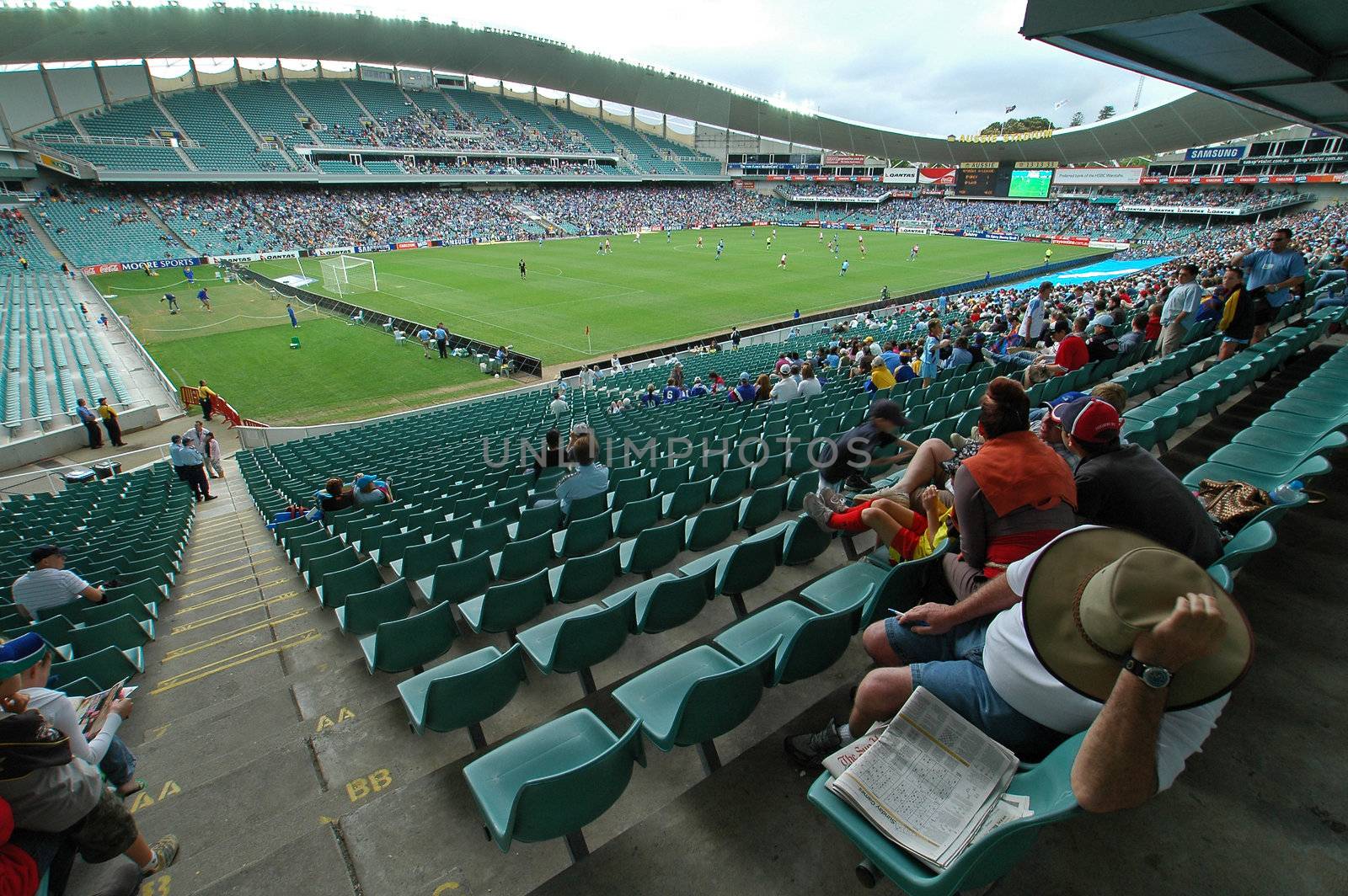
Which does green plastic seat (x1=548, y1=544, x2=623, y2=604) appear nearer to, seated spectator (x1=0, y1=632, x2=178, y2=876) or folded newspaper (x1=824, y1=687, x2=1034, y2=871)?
seated spectator (x1=0, y1=632, x2=178, y2=876)

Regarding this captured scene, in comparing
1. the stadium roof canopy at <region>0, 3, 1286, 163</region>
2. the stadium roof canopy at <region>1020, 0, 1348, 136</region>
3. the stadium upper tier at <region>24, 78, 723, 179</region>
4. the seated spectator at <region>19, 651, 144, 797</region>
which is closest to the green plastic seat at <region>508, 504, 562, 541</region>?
the seated spectator at <region>19, 651, 144, 797</region>

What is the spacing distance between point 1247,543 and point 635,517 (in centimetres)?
456

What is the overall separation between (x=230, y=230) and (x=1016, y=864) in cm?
6332

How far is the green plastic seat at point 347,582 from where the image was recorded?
5254 millimetres

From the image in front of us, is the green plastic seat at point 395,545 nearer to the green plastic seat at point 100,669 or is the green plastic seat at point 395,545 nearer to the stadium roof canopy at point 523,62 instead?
the green plastic seat at point 100,669

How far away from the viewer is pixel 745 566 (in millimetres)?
4516

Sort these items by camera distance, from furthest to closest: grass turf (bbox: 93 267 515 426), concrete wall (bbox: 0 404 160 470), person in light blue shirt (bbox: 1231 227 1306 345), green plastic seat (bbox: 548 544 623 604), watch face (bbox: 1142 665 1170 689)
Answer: grass turf (bbox: 93 267 515 426)
concrete wall (bbox: 0 404 160 470)
person in light blue shirt (bbox: 1231 227 1306 345)
green plastic seat (bbox: 548 544 623 604)
watch face (bbox: 1142 665 1170 689)

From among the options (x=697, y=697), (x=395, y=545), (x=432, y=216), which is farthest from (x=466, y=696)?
(x=432, y=216)

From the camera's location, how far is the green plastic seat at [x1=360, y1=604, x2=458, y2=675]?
3980 mm

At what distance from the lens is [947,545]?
375cm

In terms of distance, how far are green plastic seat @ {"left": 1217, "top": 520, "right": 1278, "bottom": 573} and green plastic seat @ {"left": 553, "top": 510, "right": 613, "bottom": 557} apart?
449cm

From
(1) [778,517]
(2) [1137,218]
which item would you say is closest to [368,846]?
(1) [778,517]

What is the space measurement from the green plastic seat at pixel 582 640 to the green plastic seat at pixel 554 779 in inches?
19.5

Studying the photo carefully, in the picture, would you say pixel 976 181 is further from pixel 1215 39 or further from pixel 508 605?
pixel 508 605
